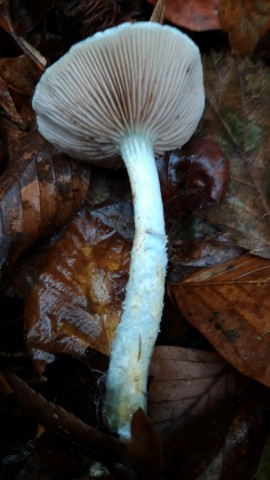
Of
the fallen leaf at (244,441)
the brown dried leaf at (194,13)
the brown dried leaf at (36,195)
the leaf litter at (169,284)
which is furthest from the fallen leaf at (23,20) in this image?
the fallen leaf at (244,441)

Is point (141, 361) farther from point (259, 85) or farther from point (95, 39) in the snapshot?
point (259, 85)

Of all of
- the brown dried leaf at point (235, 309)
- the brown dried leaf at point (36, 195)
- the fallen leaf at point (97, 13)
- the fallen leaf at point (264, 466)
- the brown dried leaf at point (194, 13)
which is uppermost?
the fallen leaf at point (97, 13)

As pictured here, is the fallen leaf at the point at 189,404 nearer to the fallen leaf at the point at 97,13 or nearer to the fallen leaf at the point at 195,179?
the fallen leaf at the point at 195,179

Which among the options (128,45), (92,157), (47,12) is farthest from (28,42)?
(128,45)

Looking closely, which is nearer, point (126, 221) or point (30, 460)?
point (30, 460)

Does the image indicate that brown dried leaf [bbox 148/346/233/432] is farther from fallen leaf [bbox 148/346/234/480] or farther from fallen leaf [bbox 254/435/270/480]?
fallen leaf [bbox 254/435/270/480]

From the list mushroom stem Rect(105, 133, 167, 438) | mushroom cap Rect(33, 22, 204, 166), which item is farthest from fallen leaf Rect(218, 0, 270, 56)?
mushroom stem Rect(105, 133, 167, 438)
